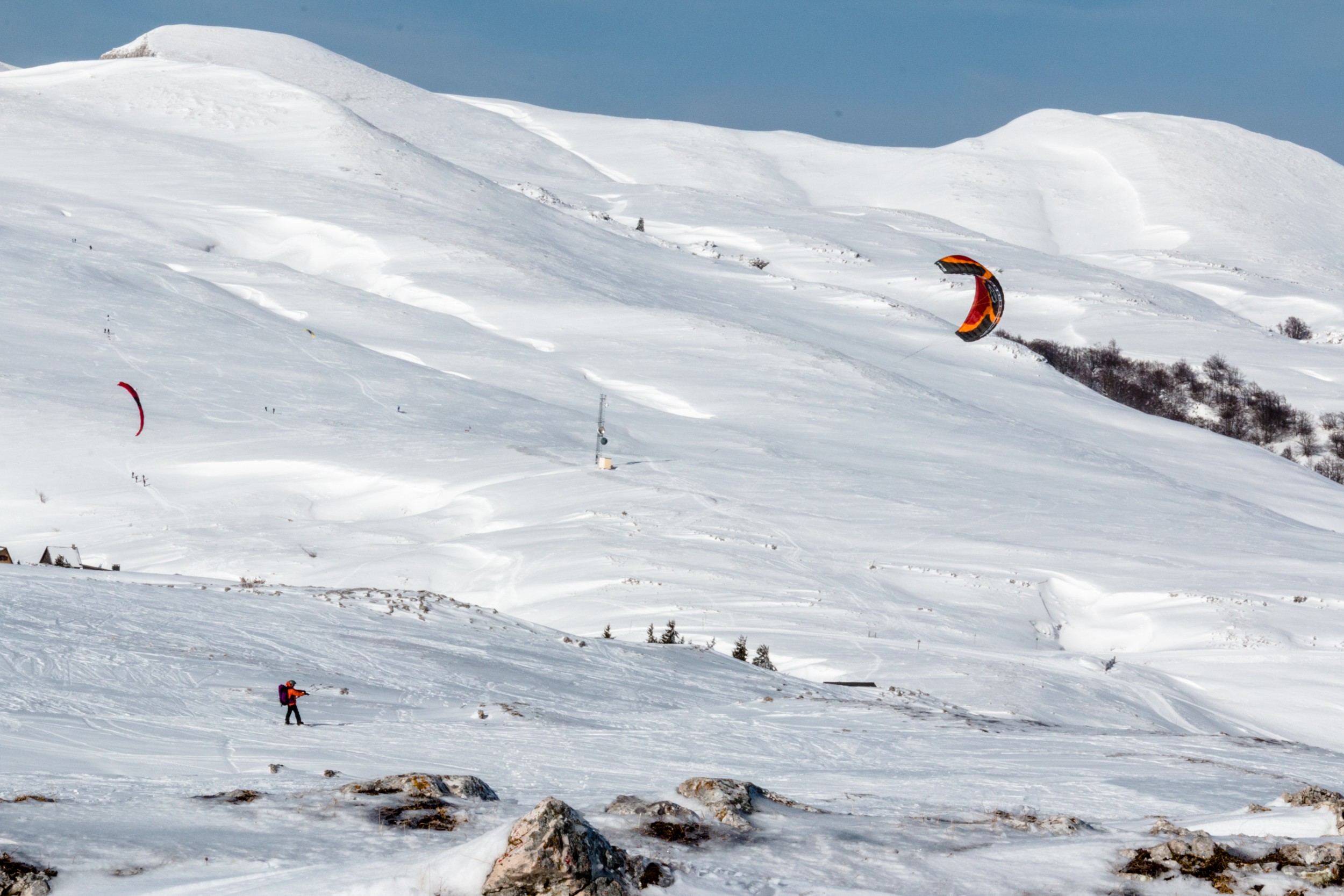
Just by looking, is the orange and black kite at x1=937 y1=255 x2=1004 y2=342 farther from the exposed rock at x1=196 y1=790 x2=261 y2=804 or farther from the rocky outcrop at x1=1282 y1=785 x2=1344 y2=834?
the exposed rock at x1=196 y1=790 x2=261 y2=804

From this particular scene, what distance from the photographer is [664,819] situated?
693 cm

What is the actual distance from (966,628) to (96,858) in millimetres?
19598

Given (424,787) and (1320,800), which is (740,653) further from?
(424,787)

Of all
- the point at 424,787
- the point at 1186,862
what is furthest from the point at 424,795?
the point at 1186,862

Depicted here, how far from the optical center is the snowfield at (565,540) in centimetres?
831

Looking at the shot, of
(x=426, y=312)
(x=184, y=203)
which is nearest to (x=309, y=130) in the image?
(x=184, y=203)

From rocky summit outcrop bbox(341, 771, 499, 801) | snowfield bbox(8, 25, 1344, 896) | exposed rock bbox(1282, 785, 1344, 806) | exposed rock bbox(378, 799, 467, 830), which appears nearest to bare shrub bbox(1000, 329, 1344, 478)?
snowfield bbox(8, 25, 1344, 896)

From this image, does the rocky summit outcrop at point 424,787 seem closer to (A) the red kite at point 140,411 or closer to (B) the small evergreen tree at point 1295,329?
(A) the red kite at point 140,411

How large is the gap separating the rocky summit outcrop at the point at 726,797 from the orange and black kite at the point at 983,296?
2632 cm

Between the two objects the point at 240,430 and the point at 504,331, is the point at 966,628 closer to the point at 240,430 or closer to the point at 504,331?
the point at 240,430

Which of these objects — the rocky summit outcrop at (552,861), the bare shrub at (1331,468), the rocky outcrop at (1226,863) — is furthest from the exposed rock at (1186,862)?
the bare shrub at (1331,468)

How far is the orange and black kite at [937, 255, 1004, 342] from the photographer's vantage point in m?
33.4

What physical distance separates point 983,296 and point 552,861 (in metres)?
34.2

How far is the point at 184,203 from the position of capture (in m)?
56.2
